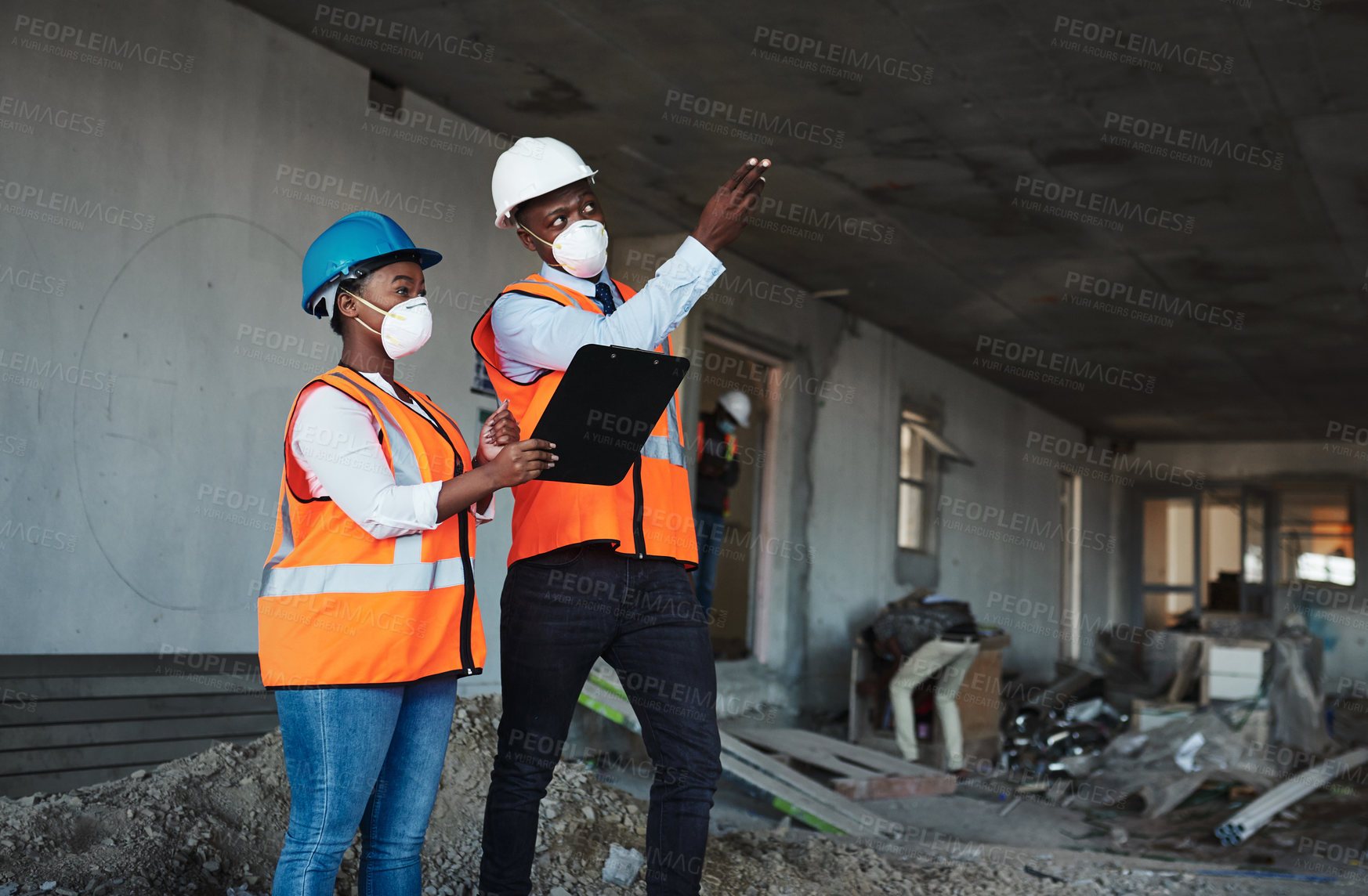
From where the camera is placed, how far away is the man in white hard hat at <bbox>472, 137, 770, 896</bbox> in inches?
87.7

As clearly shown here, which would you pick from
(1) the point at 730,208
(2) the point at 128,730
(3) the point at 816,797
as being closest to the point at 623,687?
(1) the point at 730,208

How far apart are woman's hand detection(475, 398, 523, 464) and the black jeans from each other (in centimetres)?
31

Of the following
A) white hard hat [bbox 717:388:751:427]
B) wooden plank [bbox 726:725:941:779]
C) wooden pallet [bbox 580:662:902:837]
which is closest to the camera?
wooden pallet [bbox 580:662:902:837]

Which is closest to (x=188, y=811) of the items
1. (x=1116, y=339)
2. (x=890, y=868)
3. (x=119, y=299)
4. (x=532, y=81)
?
(x=119, y=299)

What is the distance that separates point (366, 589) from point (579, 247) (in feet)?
2.84

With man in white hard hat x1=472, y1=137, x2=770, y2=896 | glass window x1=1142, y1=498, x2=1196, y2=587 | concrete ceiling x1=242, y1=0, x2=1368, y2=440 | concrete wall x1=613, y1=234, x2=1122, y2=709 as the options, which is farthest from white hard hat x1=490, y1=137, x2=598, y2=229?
glass window x1=1142, y1=498, x2=1196, y2=587

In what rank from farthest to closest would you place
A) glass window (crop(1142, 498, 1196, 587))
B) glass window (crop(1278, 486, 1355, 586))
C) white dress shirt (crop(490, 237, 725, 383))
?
→ glass window (crop(1142, 498, 1196, 587)), glass window (crop(1278, 486, 1355, 586)), white dress shirt (crop(490, 237, 725, 383))

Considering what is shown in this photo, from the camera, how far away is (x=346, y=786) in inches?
74.1

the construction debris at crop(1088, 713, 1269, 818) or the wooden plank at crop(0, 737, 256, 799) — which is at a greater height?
the wooden plank at crop(0, 737, 256, 799)

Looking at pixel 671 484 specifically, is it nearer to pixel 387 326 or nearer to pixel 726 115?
pixel 387 326

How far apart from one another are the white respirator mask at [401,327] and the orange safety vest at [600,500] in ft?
0.89

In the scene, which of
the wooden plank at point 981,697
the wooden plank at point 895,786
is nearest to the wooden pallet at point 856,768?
the wooden plank at point 895,786

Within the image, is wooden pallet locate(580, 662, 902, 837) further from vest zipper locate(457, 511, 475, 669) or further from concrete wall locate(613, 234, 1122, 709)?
vest zipper locate(457, 511, 475, 669)

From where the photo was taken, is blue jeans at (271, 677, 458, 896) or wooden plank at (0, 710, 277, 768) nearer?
blue jeans at (271, 677, 458, 896)
